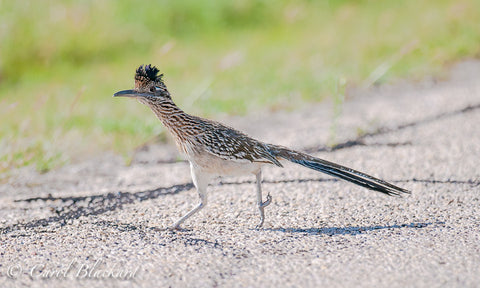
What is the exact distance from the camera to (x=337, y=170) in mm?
4629

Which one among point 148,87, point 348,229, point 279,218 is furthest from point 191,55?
point 348,229

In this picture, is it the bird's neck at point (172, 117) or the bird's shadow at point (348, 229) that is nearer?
the bird's shadow at point (348, 229)

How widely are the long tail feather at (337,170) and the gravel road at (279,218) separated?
241 millimetres

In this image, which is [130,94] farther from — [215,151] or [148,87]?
[215,151]

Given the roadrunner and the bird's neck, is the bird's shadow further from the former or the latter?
the bird's neck

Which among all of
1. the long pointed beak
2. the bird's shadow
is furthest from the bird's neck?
the bird's shadow

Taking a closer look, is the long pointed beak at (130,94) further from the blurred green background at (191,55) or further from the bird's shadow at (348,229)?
the blurred green background at (191,55)

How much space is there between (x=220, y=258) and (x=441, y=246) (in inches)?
53.2

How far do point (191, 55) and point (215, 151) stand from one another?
6.71 meters

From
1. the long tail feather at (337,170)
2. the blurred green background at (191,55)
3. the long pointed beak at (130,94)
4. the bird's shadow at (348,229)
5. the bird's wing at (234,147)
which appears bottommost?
the bird's shadow at (348,229)

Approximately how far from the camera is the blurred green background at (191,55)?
7.48m

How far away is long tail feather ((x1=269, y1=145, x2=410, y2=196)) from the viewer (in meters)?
4.58

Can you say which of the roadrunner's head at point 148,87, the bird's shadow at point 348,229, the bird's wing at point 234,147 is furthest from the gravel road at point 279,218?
the roadrunner's head at point 148,87

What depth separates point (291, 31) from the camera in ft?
40.2
